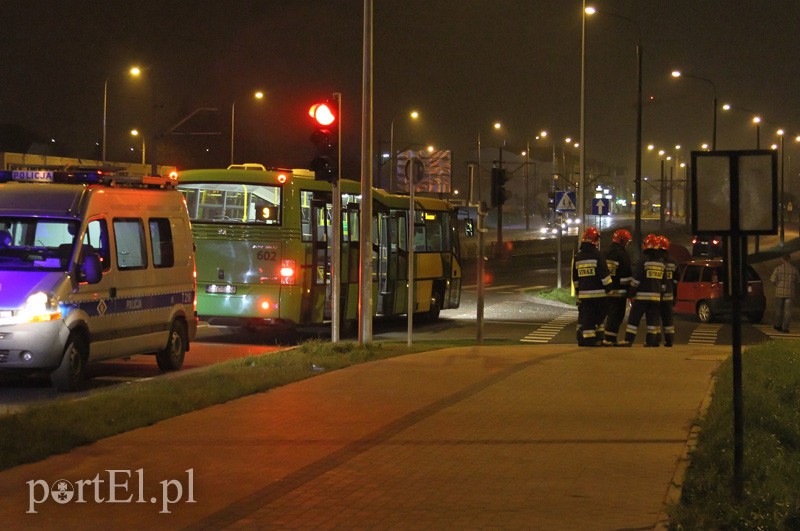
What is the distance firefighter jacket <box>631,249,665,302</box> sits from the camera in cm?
1848

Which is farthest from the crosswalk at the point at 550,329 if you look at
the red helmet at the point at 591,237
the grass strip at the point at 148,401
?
the grass strip at the point at 148,401

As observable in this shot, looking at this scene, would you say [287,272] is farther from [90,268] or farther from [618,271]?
[90,268]

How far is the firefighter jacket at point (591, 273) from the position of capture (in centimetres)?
1798

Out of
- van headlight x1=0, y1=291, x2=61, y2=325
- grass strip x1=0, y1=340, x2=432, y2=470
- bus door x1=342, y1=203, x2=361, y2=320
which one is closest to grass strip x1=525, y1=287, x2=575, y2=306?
bus door x1=342, y1=203, x2=361, y2=320

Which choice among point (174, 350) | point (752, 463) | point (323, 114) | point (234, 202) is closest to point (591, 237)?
point (323, 114)

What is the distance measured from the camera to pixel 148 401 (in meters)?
11.2

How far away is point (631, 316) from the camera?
63.1 feet

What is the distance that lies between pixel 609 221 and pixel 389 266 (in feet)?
309

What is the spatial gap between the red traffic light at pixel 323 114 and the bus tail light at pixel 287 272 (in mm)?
5129

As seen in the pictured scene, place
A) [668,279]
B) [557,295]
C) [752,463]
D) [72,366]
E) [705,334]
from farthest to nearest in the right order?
[557,295]
[705,334]
[668,279]
[72,366]
[752,463]

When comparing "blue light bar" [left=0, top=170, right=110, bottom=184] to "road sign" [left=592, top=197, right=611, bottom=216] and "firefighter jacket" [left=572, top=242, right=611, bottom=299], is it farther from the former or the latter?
"road sign" [left=592, top=197, right=611, bottom=216]

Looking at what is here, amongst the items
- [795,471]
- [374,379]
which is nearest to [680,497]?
[795,471]

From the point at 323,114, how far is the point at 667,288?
6.99 m

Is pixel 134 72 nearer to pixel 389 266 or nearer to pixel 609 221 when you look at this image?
pixel 389 266
